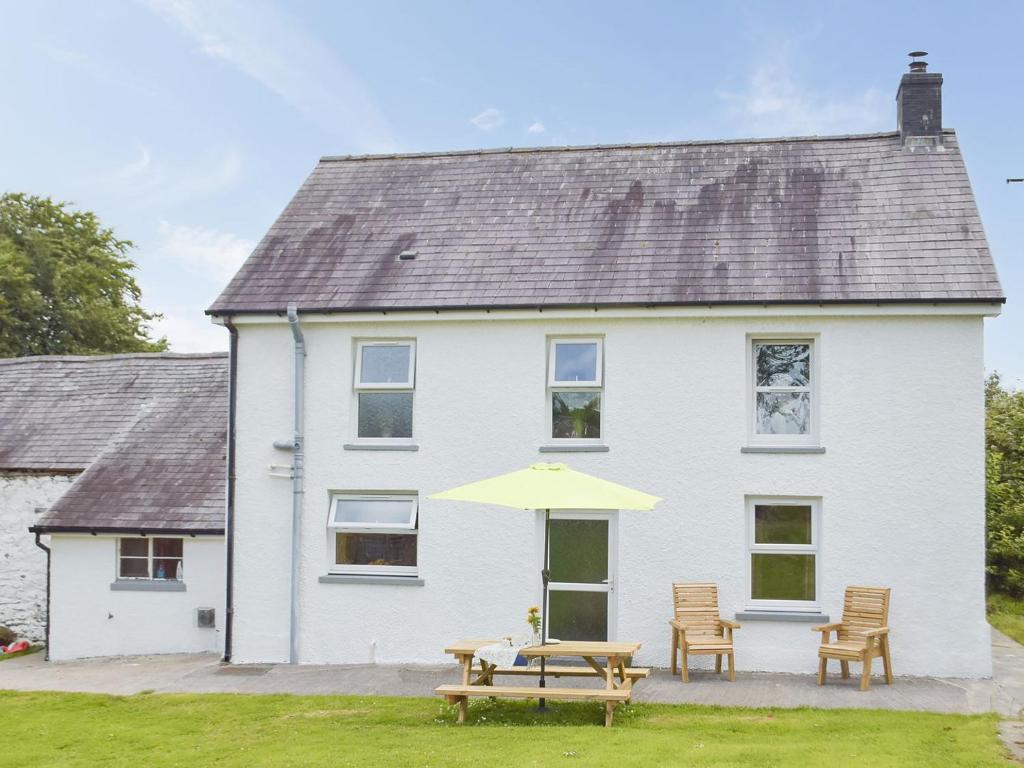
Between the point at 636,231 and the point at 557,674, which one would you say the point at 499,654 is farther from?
the point at 636,231

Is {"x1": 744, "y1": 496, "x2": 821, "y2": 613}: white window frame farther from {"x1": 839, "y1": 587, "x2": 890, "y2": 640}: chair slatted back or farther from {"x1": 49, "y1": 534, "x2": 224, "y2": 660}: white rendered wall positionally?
{"x1": 49, "y1": 534, "x2": 224, "y2": 660}: white rendered wall

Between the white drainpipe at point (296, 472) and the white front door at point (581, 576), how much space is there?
365cm

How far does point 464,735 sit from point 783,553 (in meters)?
5.67

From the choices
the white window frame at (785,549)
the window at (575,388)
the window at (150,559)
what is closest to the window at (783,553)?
the white window frame at (785,549)

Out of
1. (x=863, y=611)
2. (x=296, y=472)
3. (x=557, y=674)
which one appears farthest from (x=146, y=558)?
(x=863, y=611)

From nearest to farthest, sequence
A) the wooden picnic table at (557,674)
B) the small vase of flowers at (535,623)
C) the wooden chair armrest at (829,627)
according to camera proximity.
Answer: the wooden picnic table at (557,674), the small vase of flowers at (535,623), the wooden chair armrest at (829,627)

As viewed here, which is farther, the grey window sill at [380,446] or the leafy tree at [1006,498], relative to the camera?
the leafy tree at [1006,498]

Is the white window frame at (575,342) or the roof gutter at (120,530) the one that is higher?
the white window frame at (575,342)

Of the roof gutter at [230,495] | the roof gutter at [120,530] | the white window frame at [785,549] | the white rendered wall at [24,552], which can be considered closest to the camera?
the white window frame at [785,549]

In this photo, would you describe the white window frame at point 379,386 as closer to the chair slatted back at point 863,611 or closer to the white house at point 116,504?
the white house at point 116,504

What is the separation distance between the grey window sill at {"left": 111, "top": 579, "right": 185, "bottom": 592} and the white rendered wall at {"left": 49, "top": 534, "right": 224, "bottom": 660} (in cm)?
7

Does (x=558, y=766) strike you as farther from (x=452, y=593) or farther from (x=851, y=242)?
(x=851, y=242)

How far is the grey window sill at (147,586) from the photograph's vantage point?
17.3 metres

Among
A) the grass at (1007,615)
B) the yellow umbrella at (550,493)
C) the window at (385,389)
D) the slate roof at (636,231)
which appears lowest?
the grass at (1007,615)
